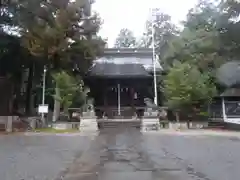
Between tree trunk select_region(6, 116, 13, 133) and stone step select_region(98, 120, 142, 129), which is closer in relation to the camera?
tree trunk select_region(6, 116, 13, 133)

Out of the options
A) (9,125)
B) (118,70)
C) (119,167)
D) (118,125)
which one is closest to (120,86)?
(118,70)

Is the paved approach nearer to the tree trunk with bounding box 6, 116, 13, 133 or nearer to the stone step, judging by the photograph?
the tree trunk with bounding box 6, 116, 13, 133

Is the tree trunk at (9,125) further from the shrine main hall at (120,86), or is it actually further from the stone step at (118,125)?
the shrine main hall at (120,86)

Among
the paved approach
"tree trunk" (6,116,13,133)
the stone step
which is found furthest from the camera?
the stone step

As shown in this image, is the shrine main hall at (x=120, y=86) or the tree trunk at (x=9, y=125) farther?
the shrine main hall at (x=120, y=86)

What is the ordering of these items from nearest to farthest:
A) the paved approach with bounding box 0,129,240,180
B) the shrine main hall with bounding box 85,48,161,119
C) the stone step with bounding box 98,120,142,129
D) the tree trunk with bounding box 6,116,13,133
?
the paved approach with bounding box 0,129,240,180
the tree trunk with bounding box 6,116,13,133
the stone step with bounding box 98,120,142,129
the shrine main hall with bounding box 85,48,161,119

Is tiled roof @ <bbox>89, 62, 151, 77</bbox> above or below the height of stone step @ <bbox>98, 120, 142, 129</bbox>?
above

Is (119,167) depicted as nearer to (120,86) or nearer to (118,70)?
(120,86)

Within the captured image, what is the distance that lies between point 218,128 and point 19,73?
19.9 metres

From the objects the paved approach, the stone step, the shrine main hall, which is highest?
the shrine main hall

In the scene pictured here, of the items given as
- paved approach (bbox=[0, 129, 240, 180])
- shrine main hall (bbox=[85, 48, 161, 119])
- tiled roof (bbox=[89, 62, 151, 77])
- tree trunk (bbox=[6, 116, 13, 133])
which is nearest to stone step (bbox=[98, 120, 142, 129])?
shrine main hall (bbox=[85, 48, 161, 119])

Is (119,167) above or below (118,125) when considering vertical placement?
below

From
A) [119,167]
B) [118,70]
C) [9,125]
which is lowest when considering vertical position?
[119,167]

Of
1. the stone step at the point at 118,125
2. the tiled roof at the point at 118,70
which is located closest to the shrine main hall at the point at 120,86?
the tiled roof at the point at 118,70
